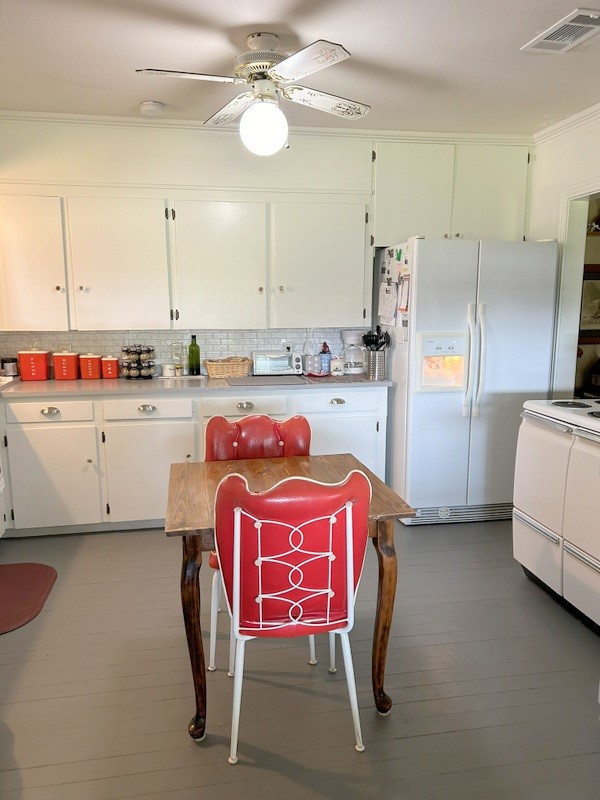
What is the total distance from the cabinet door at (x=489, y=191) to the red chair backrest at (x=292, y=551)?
2.90 metres

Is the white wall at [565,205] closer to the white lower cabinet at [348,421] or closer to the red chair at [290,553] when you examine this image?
the white lower cabinet at [348,421]

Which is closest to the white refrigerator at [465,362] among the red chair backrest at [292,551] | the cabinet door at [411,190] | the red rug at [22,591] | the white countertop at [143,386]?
the cabinet door at [411,190]

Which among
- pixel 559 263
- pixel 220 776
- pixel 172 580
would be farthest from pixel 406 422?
pixel 220 776

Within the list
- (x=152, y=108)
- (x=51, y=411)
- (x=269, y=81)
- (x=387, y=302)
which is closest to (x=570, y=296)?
(x=387, y=302)

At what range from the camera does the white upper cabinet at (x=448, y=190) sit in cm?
388

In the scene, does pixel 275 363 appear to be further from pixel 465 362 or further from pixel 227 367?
pixel 465 362

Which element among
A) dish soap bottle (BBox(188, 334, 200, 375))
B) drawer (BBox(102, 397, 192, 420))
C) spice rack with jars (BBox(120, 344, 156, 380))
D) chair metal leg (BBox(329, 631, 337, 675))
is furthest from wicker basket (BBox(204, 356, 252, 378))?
chair metal leg (BBox(329, 631, 337, 675))

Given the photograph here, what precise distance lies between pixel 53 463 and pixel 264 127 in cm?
228

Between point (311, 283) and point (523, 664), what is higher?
point (311, 283)

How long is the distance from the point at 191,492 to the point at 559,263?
291 centimetres

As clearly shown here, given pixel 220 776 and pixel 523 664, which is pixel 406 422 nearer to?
pixel 523 664

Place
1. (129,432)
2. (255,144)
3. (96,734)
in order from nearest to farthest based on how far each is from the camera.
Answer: (96,734), (255,144), (129,432)

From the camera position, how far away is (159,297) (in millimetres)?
3740

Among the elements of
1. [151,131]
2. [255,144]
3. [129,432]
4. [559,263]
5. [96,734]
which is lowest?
[96,734]
